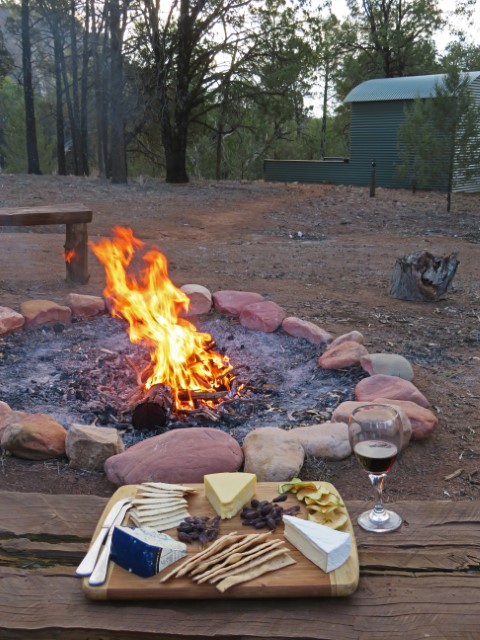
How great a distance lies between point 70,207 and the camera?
22.0 ft

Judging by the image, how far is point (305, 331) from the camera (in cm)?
483

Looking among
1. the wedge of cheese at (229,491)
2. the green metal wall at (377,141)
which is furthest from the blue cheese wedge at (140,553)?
the green metal wall at (377,141)

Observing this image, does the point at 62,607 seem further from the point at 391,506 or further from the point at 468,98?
the point at 468,98

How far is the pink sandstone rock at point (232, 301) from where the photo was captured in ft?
17.3

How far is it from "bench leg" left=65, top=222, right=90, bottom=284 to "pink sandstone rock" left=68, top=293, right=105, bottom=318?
3.83ft

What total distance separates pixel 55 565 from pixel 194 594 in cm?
36

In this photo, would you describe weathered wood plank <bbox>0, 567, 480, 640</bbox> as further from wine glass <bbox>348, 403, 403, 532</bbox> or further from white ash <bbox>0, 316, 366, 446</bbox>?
white ash <bbox>0, 316, 366, 446</bbox>

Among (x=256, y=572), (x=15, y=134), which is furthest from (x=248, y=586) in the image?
(x=15, y=134)

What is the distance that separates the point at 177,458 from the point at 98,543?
4.26ft

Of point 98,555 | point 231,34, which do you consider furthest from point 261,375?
point 231,34

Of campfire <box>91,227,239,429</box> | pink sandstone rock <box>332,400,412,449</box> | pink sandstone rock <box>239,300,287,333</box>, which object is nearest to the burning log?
campfire <box>91,227,239,429</box>

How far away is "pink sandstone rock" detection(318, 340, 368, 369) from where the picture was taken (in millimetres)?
4242

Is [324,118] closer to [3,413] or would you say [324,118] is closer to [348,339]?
[348,339]

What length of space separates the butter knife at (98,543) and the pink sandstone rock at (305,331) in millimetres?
3152
